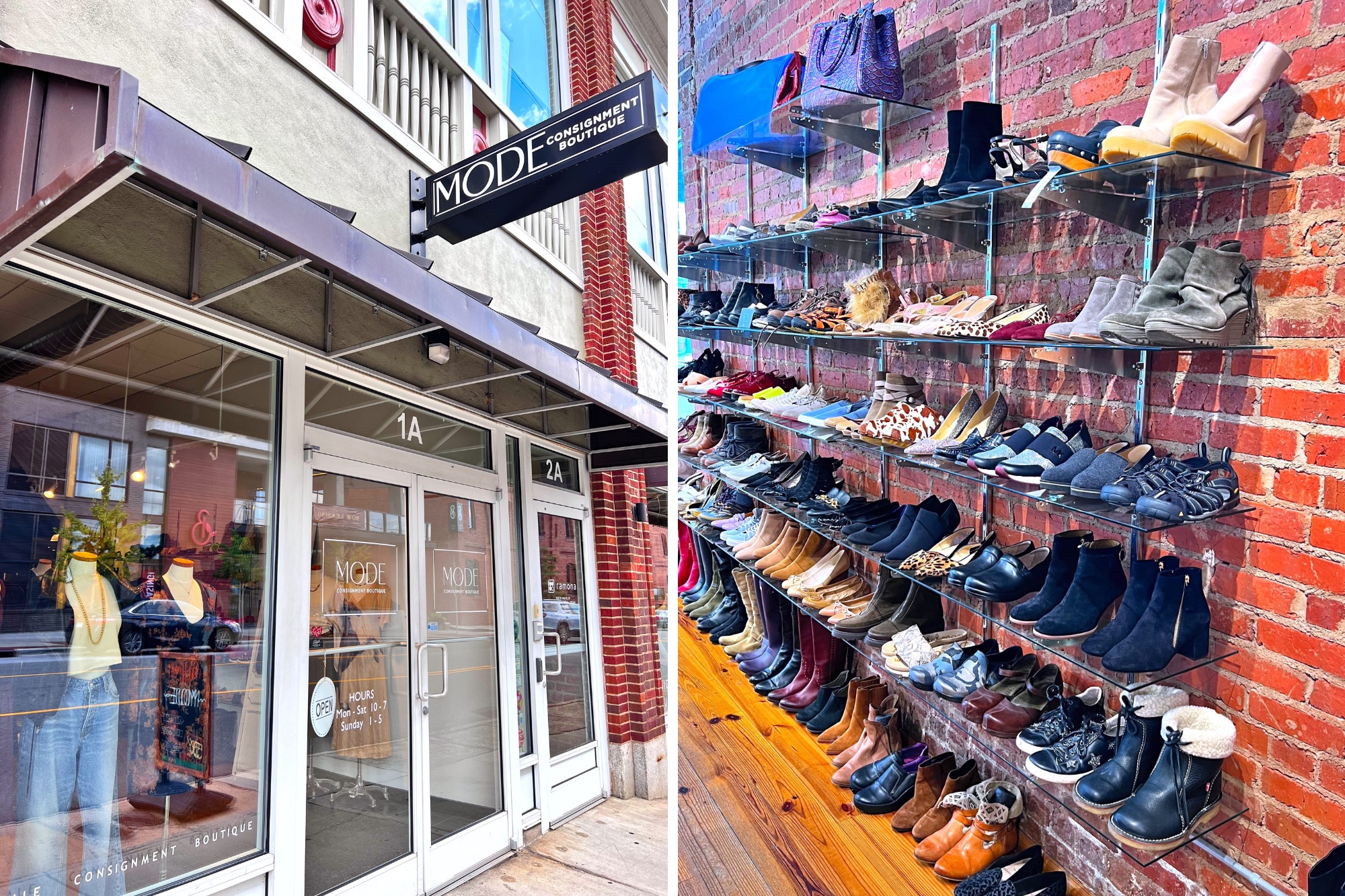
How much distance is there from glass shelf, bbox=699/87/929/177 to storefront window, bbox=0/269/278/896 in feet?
6.00

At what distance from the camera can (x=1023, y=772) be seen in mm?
1261

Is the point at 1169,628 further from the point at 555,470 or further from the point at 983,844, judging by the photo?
the point at 555,470

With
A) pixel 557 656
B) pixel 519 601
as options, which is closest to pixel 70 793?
pixel 519 601

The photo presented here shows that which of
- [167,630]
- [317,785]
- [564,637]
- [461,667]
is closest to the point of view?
[167,630]

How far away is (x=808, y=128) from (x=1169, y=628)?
4.74 feet

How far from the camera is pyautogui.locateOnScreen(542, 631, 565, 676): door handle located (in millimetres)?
5277

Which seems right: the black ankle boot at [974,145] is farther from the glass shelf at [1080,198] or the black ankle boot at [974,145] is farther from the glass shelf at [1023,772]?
the glass shelf at [1023,772]

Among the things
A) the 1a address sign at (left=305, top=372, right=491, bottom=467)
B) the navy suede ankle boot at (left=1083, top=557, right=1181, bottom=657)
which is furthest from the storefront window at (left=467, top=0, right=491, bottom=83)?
the navy suede ankle boot at (left=1083, top=557, right=1181, bottom=657)

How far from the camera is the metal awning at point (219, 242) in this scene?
1.32m

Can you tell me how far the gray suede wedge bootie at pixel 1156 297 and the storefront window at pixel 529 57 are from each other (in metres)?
4.57

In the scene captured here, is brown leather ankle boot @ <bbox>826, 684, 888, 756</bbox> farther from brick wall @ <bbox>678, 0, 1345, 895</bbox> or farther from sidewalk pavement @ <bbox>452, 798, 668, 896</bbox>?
sidewalk pavement @ <bbox>452, 798, 668, 896</bbox>

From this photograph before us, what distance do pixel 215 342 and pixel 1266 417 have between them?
282cm

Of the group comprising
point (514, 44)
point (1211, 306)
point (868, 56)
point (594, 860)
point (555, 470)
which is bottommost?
point (594, 860)

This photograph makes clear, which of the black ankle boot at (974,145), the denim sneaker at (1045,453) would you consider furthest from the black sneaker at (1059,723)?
the black ankle boot at (974,145)
